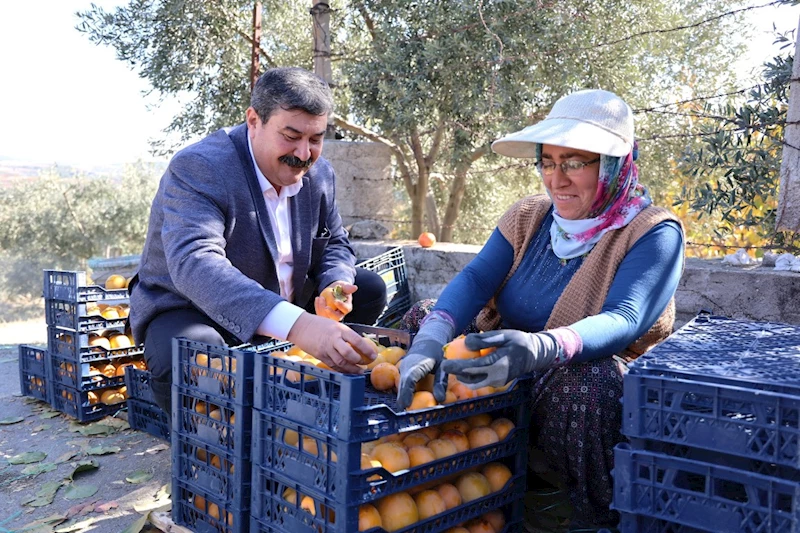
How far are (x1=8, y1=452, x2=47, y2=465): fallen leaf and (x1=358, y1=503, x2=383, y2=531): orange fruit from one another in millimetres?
2335

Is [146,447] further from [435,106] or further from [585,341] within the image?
[435,106]

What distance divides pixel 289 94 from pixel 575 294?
1.36 metres

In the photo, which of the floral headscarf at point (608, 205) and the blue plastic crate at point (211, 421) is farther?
the floral headscarf at point (608, 205)

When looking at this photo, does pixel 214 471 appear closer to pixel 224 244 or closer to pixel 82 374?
pixel 224 244

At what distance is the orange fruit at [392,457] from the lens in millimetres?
1852

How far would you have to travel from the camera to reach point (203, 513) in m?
2.24

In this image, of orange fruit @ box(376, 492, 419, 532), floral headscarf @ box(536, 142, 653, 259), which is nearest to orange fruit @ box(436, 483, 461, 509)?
orange fruit @ box(376, 492, 419, 532)

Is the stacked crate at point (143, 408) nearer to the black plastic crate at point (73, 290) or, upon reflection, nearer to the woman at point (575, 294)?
the black plastic crate at point (73, 290)

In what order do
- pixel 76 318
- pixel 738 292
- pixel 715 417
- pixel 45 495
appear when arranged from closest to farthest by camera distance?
pixel 715 417 → pixel 45 495 → pixel 738 292 → pixel 76 318

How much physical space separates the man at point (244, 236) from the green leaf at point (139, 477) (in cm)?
55

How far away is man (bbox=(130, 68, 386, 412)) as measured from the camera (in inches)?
97.9

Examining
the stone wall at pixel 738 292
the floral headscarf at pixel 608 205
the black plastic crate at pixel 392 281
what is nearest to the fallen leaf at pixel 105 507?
the black plastic crate at pixel 392 281

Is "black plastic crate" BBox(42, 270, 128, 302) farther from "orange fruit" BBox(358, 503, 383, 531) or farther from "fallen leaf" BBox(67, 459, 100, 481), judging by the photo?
"orange fruit" BBox(358, 503, 383, 531)

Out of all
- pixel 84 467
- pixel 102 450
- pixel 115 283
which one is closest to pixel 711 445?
pixel 84 467
